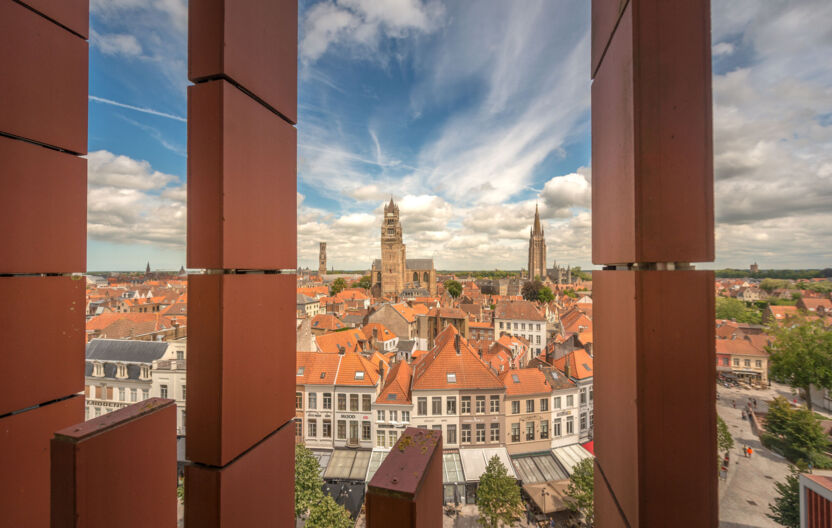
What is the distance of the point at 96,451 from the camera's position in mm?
1060

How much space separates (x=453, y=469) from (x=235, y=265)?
38.8 ft

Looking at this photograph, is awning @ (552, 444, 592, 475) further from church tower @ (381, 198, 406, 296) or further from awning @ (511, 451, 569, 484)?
church tower @ (381, 198, 406, 296)

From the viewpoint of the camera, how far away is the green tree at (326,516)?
6.96m

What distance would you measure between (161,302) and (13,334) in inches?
689

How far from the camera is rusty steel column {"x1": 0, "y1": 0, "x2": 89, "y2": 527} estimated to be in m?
1.68

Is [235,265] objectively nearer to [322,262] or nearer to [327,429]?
[327,429]

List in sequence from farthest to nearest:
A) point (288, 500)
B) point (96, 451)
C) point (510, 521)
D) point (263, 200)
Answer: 1. point (510, 521)
2. point (288, 500)
3. point (263, 200)
4. point (96, 451)

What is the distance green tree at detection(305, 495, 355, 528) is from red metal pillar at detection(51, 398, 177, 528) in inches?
297

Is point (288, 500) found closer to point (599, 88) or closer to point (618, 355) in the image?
point (618, 355)

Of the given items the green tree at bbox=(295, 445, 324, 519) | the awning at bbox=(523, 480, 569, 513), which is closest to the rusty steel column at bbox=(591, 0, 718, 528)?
the green tree at bbox=(295, 445, 324, 519)

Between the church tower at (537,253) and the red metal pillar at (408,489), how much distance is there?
70.4 m

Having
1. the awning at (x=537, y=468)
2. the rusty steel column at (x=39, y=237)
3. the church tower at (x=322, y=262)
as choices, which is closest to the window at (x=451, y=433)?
the awning at (x=537, y=468)

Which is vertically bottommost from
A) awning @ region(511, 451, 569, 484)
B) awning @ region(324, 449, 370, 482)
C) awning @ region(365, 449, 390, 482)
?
awning @ region(511, 451, 569, 484)

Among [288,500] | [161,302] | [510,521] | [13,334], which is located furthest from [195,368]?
[161,302]
